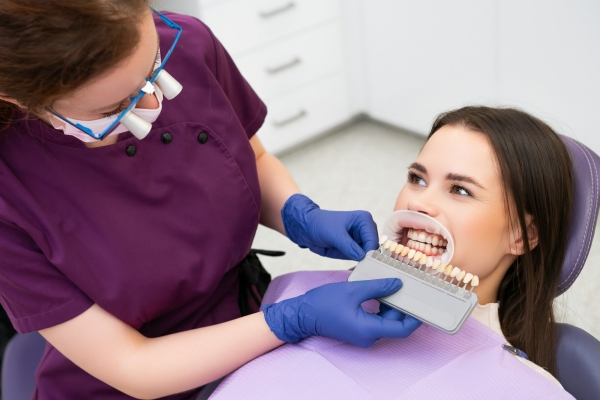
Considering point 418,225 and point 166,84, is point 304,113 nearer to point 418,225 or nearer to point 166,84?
point 418,225

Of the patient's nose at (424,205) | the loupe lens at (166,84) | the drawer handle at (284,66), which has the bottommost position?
the drawer handle at (284,66)

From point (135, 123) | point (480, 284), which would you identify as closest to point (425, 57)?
point (480, 284)

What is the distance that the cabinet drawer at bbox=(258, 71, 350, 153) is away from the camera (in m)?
3.21

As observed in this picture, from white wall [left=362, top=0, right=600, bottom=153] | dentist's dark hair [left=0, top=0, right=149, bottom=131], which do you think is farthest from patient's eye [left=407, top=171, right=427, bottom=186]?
white wall [left=362, top=0, right=600, bottom=153]

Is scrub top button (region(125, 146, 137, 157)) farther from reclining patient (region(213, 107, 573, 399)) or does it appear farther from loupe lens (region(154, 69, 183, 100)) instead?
reclining patient (region(213, 107, 573, 399))

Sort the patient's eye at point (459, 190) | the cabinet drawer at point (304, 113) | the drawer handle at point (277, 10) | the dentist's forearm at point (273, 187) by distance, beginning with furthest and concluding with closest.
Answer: the cabinet drawer at point (304, 113) < the drawer handle at point (277, 10) < the dentist's forearm at point (273, 187) < the patient's eye at point (459, 190)

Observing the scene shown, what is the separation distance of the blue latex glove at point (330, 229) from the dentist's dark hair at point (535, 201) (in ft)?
0.93

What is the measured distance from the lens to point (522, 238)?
4.25 ft

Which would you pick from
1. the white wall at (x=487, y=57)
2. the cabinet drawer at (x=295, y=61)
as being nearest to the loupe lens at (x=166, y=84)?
the white wall at (x=487, y=57)

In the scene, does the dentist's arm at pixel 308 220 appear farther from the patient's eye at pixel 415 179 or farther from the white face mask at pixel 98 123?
the white face mask at pixel 98 123

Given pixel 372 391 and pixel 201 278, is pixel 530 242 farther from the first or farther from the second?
pixel 201 278

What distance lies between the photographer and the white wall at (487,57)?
7.56 feet

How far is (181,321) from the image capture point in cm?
128

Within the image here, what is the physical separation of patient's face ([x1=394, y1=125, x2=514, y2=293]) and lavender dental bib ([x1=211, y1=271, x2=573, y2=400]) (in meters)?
0.16
